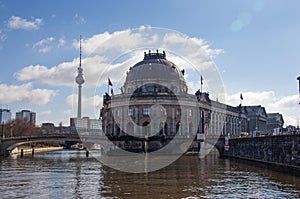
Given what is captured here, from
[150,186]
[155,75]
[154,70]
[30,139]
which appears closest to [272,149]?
[150,186]

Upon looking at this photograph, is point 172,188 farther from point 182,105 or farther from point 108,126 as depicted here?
point 108,126

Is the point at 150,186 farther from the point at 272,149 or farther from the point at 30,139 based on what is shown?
the point at 30,139

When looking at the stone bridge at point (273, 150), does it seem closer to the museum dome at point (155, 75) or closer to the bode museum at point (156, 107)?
the bode museum at point (156, 107)

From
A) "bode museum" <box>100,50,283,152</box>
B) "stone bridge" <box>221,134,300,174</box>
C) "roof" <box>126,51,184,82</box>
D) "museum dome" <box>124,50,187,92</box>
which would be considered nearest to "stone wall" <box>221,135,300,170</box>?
"stone bridge" <box>221,134,300,174</box>

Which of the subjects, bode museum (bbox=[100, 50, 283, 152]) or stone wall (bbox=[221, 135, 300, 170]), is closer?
stone wall (bbox=[221, 135, 300, 170])

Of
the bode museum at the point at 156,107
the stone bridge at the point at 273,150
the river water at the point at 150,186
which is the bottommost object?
the river water at the point at 150,186

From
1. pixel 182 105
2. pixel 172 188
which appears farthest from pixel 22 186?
pixel 182 105

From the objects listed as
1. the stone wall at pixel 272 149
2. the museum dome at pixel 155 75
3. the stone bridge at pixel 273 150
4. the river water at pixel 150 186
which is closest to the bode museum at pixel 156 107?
the museum dome at pixel 155 75

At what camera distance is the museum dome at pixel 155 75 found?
415ft

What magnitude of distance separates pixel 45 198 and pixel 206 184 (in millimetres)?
14749

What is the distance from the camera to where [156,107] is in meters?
117

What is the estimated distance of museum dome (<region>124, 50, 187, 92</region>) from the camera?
126m

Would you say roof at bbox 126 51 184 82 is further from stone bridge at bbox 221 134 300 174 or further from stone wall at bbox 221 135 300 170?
stone bridge at bbox 221 134 300 174

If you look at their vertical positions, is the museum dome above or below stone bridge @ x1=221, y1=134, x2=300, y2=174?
above
